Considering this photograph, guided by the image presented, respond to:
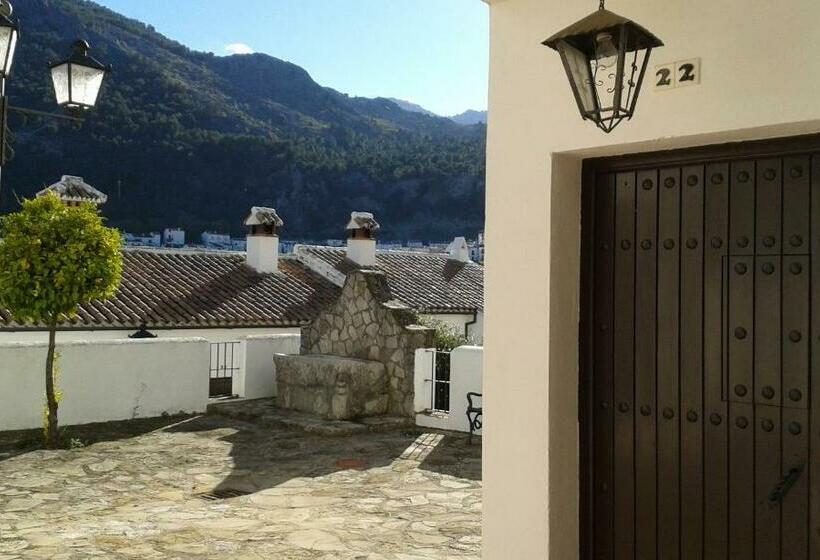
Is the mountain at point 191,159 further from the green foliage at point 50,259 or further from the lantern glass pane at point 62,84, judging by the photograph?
the lantern glass pane at point 62,84

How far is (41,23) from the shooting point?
180 feet

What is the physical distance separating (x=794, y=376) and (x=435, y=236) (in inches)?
1807

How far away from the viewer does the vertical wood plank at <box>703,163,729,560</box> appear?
3.39 m

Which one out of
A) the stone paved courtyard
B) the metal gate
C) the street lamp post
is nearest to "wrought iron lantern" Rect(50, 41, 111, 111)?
the street lamp post

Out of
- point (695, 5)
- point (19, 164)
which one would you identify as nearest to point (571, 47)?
point (695, 5)

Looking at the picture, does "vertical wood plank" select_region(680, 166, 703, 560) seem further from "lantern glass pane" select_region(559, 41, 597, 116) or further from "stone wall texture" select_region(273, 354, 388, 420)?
"stone wall texture" select_region(273, 354, 388, 420)

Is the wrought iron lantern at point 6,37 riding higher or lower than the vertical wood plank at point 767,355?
higher

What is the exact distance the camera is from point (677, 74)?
3363 millimetres

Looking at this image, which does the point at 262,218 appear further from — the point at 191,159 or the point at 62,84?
the point at 191,159

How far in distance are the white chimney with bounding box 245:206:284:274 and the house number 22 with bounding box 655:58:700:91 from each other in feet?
58.1

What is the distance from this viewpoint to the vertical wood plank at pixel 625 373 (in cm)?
371

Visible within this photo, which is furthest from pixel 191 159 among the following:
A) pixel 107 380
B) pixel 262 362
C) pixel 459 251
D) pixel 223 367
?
pixel 107 380

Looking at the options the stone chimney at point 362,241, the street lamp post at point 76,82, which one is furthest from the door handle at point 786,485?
the stone chimney at point 362,241

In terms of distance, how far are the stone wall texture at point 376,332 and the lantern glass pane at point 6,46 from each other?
23.0 feet
